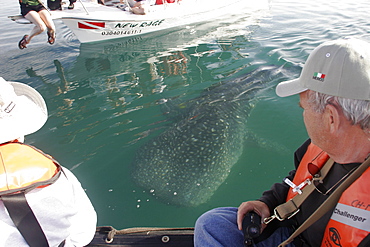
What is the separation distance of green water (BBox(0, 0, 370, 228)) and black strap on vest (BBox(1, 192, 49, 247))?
6.51 feet

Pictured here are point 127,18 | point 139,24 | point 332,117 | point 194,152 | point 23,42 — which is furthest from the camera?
point 139,24

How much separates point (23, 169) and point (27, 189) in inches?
3.9

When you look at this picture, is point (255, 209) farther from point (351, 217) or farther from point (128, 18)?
point (128, 18)

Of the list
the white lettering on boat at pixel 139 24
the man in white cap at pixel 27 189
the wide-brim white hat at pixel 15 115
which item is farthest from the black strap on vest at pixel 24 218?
the white lettering on boat at pixel 139 24

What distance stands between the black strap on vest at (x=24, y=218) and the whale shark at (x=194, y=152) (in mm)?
2121

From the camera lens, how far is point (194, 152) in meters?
3.72

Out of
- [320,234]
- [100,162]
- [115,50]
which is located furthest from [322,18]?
[320,234]

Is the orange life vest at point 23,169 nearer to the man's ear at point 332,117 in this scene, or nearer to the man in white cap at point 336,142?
the man in white cap at point 336,142

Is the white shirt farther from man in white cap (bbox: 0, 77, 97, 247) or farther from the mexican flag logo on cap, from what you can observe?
the mexican flag logo on cap

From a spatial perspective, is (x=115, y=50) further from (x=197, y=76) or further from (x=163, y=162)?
(x=163, y=162)

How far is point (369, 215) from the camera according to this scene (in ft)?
4.20

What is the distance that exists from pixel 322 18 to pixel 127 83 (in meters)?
8.58

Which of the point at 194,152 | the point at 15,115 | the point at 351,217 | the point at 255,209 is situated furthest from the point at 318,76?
the point at 194,152

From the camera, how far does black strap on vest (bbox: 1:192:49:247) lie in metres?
1.25
